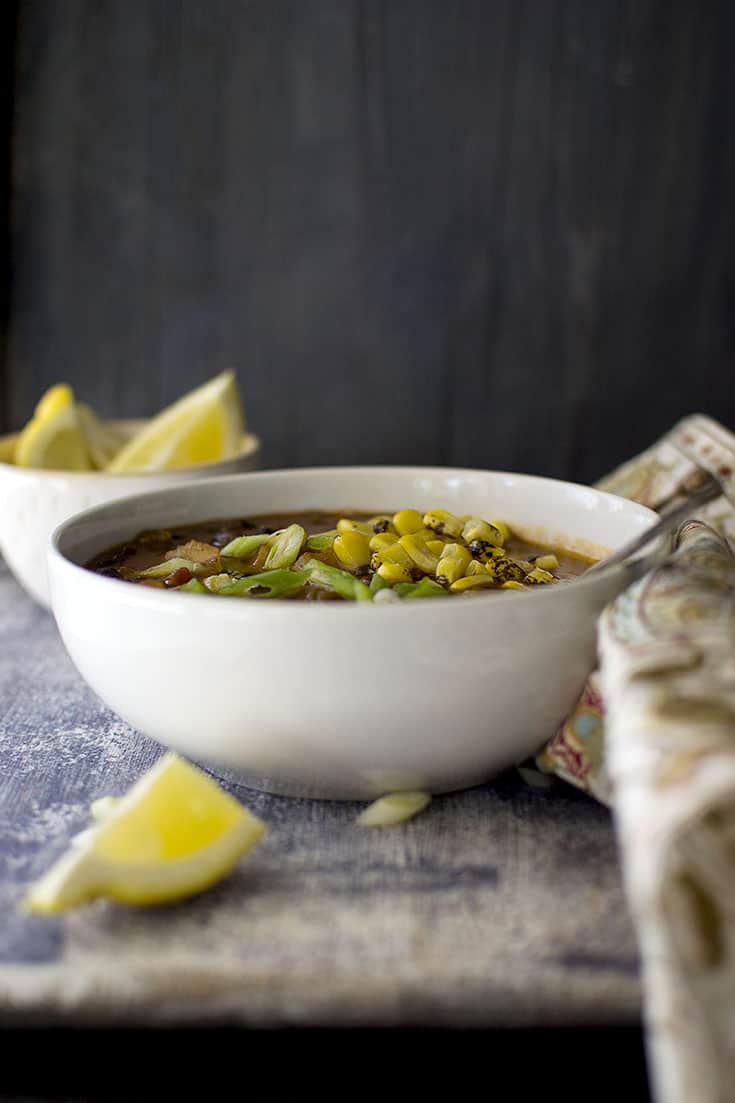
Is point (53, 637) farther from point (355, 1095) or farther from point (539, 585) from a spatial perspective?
point (355, 1095)

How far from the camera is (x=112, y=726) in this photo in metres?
1.44

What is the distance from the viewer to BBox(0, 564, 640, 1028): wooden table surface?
0.93m

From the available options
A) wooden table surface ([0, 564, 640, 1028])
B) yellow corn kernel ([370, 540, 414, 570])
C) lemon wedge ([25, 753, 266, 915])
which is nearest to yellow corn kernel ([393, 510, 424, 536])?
yellow corn kernel ([370, 540, 414, 570])

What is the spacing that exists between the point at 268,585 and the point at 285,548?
0.14 meters

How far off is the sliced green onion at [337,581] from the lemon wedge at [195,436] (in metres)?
0.67

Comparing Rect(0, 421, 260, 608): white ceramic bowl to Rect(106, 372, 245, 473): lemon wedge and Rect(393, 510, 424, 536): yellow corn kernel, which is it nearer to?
Rect(106, 372, 245, 473): lemon wedge

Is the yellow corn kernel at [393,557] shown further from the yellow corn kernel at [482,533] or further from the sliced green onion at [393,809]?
the sliced green onion at [393,809]

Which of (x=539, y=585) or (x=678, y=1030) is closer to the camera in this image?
(x=678, y=1030)

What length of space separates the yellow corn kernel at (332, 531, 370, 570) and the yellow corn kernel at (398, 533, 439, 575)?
0.04 m

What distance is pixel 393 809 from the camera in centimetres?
118

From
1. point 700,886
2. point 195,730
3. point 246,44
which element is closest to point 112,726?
point 195,730

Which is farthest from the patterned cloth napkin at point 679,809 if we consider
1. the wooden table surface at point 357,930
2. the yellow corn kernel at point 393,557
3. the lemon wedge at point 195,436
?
the lemon wedge at point 195,436

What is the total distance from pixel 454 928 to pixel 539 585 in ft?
1.40

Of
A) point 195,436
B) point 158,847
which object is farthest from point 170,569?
point 195,436
